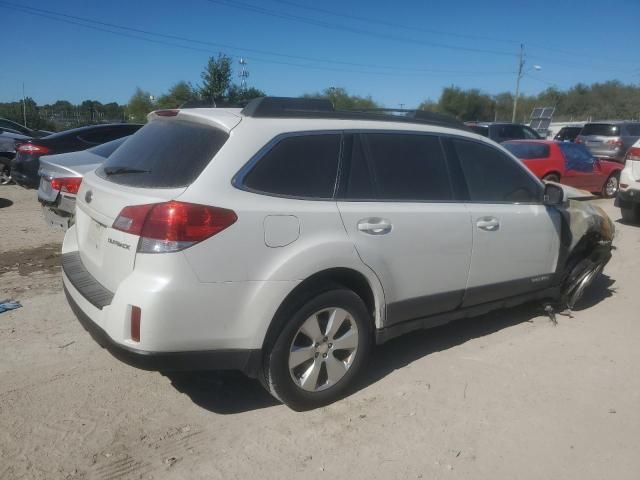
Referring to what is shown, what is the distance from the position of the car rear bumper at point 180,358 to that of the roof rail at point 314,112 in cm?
134

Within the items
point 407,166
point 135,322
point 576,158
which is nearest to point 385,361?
point 407,166

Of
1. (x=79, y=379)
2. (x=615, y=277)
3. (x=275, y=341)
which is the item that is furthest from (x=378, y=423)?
(x=615, y=277)

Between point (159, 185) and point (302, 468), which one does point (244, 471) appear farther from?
point (159, 185)

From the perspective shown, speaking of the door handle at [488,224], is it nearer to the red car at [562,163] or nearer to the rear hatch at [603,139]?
the red car at [562,163]

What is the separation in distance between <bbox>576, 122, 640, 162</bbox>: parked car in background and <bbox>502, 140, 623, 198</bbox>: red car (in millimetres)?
6703

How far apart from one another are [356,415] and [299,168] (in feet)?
5.00

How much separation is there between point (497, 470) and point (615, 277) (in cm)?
460

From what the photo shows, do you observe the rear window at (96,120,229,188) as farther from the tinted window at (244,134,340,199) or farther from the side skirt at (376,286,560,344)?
the side skirt at (376,286,560,344)

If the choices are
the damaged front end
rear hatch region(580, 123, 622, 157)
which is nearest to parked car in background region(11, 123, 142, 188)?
the damaged front end

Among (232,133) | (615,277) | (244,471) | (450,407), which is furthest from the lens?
(615,277)

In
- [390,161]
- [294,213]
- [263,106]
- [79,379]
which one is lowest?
[79,379]

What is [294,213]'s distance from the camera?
301 cm

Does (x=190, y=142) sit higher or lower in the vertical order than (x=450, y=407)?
higher

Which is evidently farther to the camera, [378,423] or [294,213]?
[378,423]
